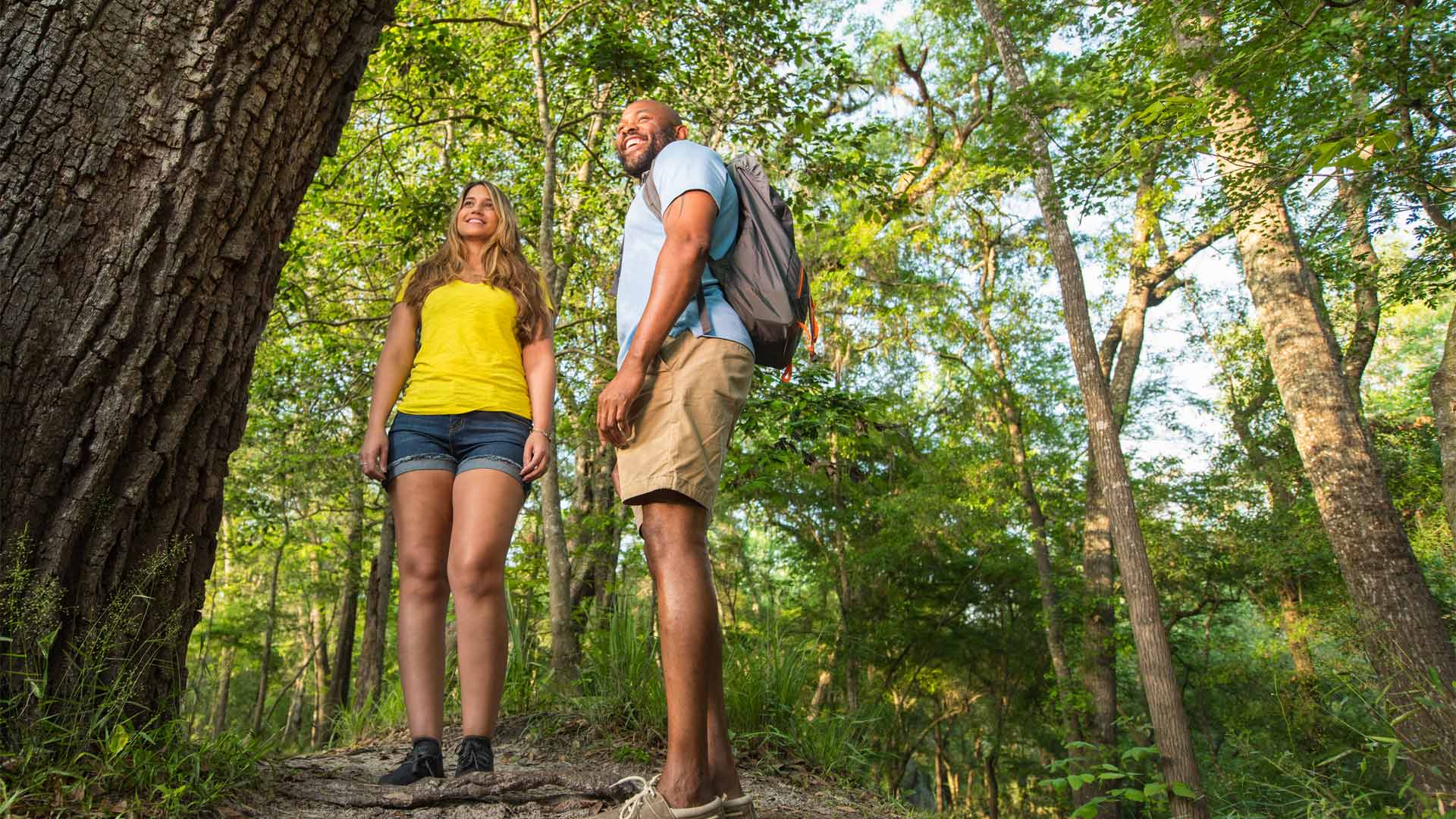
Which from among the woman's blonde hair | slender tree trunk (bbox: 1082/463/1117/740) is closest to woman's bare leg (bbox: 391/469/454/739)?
the woman's blonde hair

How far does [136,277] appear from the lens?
7.06ft

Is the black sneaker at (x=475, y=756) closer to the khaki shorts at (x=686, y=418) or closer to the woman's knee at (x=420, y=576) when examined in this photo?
the woman's knee at (x=420, y=576)

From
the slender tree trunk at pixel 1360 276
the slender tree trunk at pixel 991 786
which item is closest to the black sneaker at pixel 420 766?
the slender tree trunk at pixel 1360 276

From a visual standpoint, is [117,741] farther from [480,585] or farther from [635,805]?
[635,805]

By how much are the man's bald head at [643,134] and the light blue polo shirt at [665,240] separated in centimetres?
14

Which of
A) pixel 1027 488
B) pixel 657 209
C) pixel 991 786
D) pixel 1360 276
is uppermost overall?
pixel 1360 276

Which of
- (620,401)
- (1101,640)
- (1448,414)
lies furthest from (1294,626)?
(620,401)

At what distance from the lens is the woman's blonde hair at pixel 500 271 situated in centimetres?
307

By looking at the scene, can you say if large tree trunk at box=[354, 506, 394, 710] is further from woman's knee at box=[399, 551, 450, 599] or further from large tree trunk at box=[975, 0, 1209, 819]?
large tree trunk at box=[975, 0, 1209, 819]

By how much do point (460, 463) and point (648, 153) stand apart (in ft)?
3.65

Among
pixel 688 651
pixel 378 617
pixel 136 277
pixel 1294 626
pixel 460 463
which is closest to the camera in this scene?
pixel 688 651

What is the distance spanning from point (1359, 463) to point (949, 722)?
716 inches

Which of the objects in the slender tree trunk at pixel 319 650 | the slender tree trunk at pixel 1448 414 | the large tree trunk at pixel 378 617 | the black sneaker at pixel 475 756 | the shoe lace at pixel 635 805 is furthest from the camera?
the slender tree trunk at pixel 319 650

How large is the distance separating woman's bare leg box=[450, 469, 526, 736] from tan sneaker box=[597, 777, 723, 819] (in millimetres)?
771
